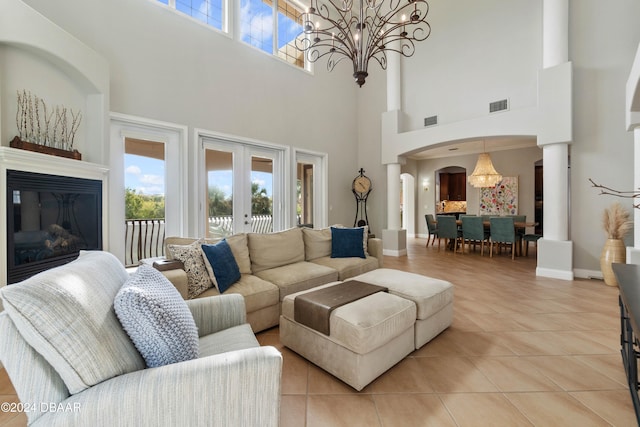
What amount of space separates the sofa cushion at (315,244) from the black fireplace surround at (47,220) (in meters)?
2.40

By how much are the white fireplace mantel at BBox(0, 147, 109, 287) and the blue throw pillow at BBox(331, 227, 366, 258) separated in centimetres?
279

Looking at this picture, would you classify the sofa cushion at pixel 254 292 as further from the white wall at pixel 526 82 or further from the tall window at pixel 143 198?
the white wall at pixel 526 82

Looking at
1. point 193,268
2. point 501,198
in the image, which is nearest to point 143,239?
point 193,268

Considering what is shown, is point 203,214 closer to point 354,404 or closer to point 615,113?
point 354,404

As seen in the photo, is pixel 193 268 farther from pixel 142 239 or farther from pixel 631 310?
pixel 631 310

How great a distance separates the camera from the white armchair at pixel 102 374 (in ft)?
2.85

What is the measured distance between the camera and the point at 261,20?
5207 mm

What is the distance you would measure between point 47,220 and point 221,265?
1737 mm

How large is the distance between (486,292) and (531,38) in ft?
14.4

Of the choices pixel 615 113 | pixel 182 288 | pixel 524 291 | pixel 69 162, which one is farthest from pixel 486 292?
pixel 69 162

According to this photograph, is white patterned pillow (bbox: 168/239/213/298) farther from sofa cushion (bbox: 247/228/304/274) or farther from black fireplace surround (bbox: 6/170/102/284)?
black fireplace surround (bbox: 6/170/102/284)

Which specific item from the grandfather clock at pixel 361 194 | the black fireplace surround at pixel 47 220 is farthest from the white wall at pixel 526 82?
the black fireplace surround at pixel 47 220

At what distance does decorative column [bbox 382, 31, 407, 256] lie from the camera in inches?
248

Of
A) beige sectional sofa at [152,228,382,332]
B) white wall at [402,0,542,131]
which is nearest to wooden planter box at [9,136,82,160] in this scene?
beige sectional sofa at [152,228,382,332]
